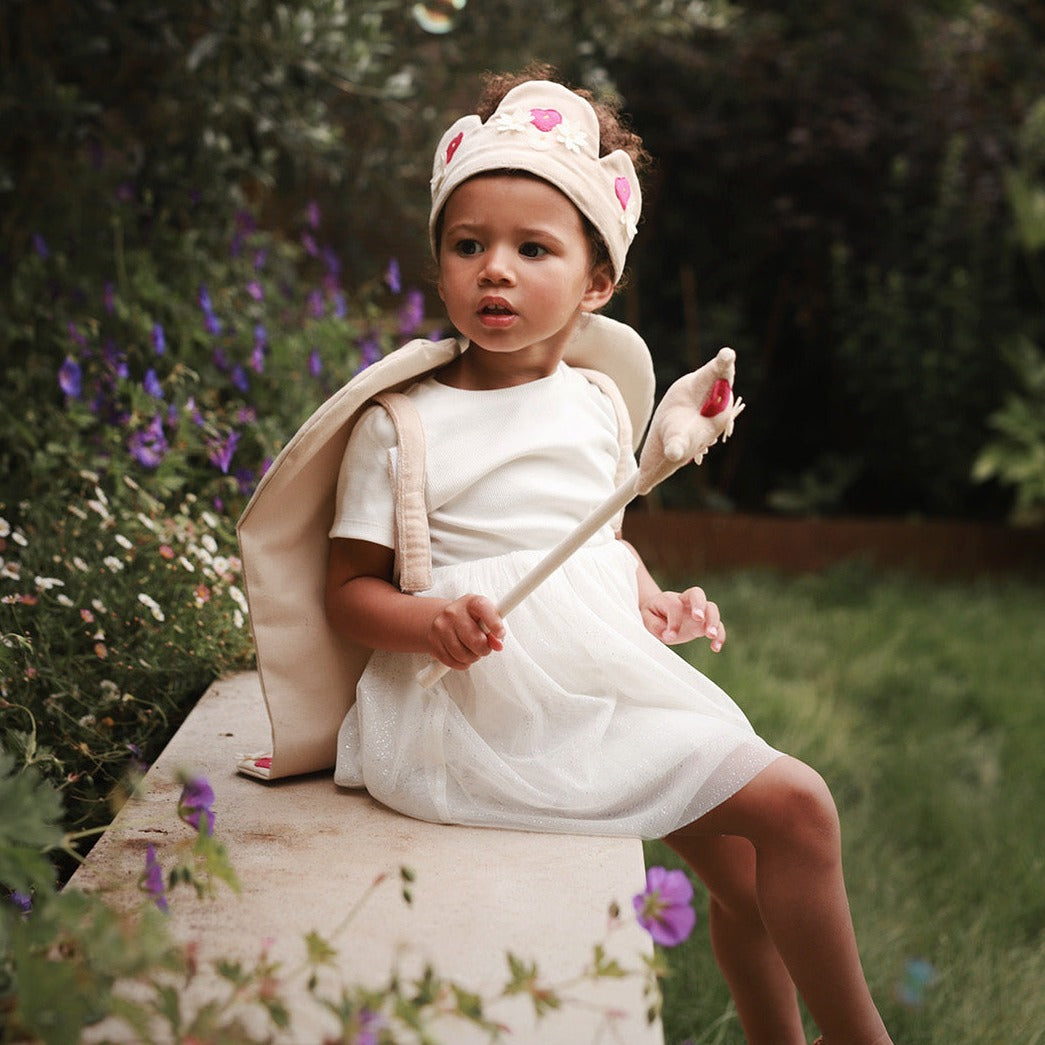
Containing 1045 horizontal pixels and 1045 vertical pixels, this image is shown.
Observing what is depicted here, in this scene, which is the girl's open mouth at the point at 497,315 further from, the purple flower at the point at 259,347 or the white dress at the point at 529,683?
the purple flower at the point at 259,347

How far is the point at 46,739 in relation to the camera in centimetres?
225

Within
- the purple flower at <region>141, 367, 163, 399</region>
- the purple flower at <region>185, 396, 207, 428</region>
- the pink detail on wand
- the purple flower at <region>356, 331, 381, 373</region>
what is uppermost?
the pink detail on wand

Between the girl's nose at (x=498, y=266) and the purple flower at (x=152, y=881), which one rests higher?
the girl's nose at (x=498, y=266)

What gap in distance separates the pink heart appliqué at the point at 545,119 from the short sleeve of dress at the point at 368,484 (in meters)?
0.46

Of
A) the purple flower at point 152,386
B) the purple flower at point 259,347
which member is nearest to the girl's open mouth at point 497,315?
the purple flower at point 152,386

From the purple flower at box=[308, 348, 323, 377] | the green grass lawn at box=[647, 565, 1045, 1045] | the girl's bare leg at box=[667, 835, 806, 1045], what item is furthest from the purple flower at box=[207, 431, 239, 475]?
the girl's bare leg at box=[667, 835, 806, 1045]

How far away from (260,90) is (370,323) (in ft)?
2.50

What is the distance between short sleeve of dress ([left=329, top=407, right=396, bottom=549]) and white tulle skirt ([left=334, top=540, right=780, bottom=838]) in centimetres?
11

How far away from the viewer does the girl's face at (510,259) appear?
1.93m

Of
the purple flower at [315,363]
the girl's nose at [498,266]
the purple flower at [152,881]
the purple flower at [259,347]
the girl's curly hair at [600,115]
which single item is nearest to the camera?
the purple flower at [152,881]

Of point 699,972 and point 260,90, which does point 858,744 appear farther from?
point 260,90

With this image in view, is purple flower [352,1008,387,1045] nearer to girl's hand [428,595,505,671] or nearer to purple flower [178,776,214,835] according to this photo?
purple flower [178,776,214,835]

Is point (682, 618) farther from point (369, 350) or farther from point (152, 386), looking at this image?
point (369, 350)

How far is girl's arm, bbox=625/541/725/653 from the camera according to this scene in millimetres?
2027
